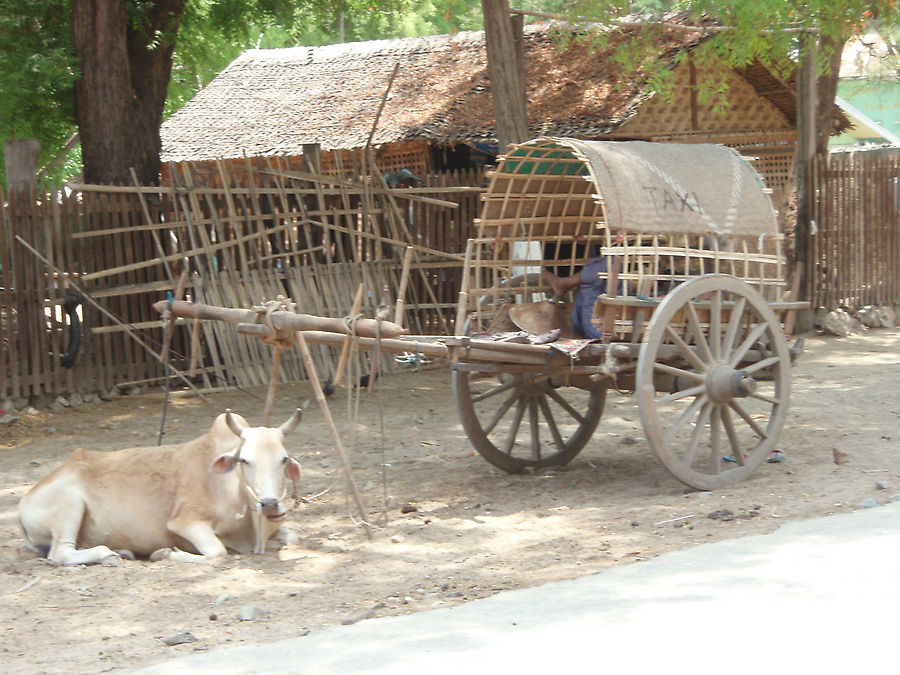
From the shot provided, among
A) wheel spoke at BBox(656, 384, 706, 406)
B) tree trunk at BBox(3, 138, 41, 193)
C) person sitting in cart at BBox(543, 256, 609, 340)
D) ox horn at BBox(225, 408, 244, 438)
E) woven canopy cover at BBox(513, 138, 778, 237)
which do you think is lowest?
wheel spoke at BBox(656, 384, 706, 406)

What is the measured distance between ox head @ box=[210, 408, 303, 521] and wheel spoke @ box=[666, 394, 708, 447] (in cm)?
229

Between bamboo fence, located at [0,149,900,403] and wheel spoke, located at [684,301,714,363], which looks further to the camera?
bamboo fence, located at [0,149,900,403]

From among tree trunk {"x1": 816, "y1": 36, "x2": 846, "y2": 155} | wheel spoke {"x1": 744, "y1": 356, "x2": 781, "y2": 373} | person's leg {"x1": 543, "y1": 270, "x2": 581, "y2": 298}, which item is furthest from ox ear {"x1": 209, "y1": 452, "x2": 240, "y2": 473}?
tree trunk {"x1": 816, "y1": 36, "x2": 846, "y2": 155}

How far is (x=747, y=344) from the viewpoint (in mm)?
6992

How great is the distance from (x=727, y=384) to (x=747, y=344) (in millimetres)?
370

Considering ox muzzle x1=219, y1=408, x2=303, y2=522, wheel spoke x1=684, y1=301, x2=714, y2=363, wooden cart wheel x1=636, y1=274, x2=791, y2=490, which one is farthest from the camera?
wheel spoke x1=684, y1=301, x2=714, y2=363

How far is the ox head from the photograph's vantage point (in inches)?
214

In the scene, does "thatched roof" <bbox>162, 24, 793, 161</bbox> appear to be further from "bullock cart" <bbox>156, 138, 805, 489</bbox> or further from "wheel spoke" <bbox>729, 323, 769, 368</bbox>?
"wheel spoke" <bbox>729, 323, 769, 368</bbox>

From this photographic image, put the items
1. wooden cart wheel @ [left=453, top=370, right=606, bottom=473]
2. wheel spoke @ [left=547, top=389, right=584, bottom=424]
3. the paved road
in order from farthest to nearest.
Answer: wheel spoke @ [left=547, top=389, right=584, bottom=424] < wooden cart wheel @ [left=453, top=370, right=606, bottom=473] < the paved road

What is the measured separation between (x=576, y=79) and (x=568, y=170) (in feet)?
27.2

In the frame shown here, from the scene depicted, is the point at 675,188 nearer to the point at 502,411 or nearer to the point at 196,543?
the point at 502,411

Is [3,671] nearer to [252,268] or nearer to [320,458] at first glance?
[320,458]

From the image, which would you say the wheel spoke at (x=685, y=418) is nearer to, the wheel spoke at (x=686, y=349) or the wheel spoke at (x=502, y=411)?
the wheel spoke at (x=686, y=349)

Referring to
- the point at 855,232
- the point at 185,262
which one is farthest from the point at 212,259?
the point at 855,232
